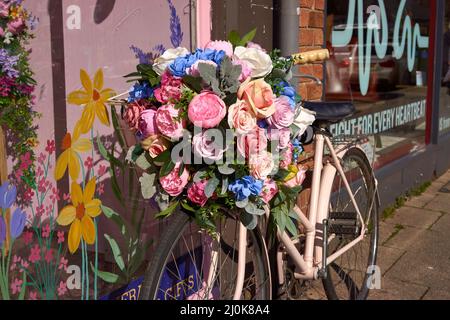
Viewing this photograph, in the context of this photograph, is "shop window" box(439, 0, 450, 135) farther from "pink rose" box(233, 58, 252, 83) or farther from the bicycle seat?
"pink rose" box(233, 58, 252, 83)

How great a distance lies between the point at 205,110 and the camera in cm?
194

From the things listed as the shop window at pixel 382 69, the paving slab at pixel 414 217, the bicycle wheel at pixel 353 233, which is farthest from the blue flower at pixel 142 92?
the paving slab at pixel 414 217

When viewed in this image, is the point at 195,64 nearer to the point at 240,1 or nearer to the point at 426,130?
the point at 240,1

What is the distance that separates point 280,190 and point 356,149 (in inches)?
44.6

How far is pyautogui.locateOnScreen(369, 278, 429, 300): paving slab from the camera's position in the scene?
11.5 feet

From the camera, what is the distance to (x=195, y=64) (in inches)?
79.5

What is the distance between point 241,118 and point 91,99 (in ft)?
2.74

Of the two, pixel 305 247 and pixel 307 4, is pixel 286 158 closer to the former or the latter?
pixel 305 247

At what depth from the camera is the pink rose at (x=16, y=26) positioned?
226 cm

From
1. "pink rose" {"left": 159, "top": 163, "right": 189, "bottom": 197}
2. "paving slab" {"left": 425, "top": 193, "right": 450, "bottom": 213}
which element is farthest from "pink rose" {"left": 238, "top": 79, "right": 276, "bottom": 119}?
"paving slab" {"left": 425, "top": 193, "right": 450, "bottom": 213}

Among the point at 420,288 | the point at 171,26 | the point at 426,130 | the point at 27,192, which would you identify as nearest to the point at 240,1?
the point at 171,26

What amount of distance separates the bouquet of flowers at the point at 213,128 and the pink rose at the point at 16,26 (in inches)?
20.3

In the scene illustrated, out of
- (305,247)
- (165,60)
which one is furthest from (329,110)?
(165,60)

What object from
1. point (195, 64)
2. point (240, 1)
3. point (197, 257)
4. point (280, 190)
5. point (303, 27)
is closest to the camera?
point (195, 64)
